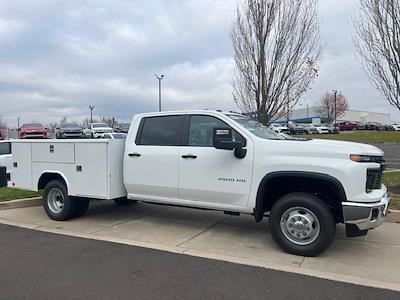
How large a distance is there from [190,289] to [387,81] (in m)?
7.34

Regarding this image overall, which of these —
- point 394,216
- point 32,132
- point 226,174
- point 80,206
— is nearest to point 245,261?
point 226,174

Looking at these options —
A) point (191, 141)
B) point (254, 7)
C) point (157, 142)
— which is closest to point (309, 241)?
point (191, 141)

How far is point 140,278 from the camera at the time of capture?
454cm

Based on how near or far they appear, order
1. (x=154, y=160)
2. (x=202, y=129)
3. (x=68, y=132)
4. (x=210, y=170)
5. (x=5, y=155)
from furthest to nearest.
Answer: (x=68, y=132)
(x=5, y=155)
(x=154, y=160)
(x=202, y=129)
(x=210, y=170)

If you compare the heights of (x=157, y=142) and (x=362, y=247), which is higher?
(x=157, y=142)

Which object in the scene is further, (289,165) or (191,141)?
(191,141)

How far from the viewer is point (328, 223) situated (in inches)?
A: 200

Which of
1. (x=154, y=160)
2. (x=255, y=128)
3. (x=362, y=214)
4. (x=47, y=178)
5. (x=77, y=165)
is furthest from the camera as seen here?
(x=47, y=178)

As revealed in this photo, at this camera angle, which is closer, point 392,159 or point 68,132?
point 392,159

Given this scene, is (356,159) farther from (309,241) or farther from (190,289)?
(190,289)

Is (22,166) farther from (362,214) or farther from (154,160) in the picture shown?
(362,214)

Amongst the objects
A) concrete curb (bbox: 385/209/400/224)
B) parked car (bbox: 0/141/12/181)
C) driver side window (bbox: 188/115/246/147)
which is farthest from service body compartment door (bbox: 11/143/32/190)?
concrete curb (bbox: 385/209/400/224)

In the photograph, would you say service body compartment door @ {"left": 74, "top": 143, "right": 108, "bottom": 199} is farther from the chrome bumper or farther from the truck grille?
the truck grille

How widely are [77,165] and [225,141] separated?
2947mm
